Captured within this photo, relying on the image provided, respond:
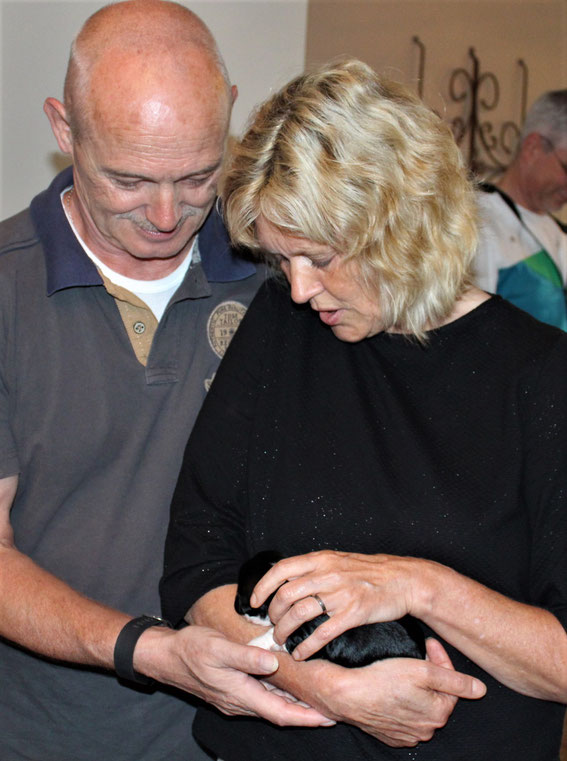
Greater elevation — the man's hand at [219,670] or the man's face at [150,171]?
the man's face at [150,171]

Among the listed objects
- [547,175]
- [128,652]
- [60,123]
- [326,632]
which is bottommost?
[128,652]

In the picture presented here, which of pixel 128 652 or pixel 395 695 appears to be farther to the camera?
pixel 128 652

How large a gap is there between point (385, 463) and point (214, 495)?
1.01 feet

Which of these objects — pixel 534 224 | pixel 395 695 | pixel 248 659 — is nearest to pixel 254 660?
pixel 248 659

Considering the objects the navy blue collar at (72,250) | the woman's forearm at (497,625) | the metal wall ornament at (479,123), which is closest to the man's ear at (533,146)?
the metal wall ornament at (479,123)

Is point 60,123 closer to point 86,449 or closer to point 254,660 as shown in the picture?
point 86,449

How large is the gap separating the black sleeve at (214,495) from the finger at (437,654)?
346mm

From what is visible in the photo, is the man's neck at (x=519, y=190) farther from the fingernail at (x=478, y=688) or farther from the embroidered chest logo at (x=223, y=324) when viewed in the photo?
the fingernail at (x=478, y=688)

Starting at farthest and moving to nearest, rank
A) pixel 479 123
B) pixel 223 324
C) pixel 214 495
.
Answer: pixel 479 123
pixel 223 324
pixel 214 495

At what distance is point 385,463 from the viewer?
1.44 m

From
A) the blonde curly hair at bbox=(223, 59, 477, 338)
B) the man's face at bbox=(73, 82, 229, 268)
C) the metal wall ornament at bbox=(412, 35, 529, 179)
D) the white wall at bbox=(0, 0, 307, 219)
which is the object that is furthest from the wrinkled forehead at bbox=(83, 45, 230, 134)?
the metal wall ornament at bbox=(412, 35, 529, 179)

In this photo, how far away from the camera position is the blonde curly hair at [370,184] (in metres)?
1.37

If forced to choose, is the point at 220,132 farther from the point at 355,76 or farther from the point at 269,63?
the point at 269,63

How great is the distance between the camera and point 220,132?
5.15ft
